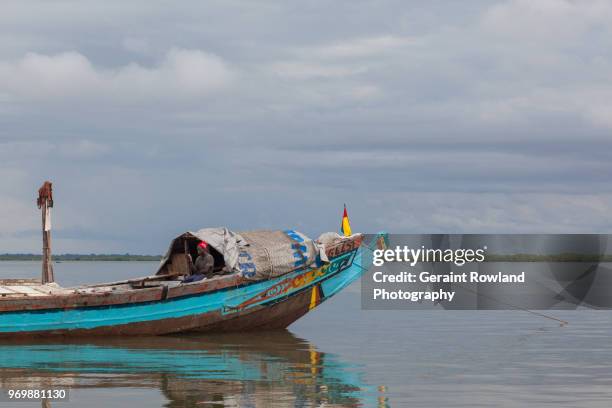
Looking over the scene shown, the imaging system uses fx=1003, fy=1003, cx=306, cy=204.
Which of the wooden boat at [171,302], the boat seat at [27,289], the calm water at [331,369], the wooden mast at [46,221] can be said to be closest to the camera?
the calm water at [331,369]

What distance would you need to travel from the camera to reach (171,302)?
25.6 meters

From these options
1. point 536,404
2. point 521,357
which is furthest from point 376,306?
point 536,404

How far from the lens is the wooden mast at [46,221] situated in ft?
96.2

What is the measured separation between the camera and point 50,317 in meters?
24.7

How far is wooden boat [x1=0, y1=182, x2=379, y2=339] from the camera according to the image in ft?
80.8

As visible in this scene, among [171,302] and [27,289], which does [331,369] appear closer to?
[171,302]

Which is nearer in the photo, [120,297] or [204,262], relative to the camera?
[120,297]

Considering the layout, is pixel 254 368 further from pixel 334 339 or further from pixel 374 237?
pixel 374 237

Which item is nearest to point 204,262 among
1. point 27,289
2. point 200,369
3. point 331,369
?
point 27,289

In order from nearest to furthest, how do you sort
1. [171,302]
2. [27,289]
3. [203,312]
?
[171,302] → [203,312] → [27,289]

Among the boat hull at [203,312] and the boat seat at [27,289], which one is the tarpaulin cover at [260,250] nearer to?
the boat hull at [203,312]

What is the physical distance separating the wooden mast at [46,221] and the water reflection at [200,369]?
5.12m

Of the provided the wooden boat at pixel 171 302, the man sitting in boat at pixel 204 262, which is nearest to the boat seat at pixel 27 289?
the wooden boat at pixel 171 302

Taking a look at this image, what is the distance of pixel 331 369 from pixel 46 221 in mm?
12167
